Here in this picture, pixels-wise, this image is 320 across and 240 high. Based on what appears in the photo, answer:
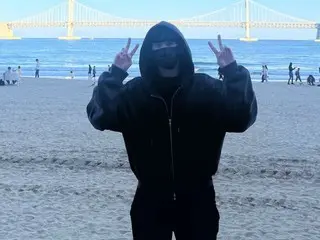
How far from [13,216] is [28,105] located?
462 inches

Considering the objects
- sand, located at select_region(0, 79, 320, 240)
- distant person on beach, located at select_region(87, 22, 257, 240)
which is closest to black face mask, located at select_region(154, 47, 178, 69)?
distant person on beach, located at select_region(87, 22, 257, 240)

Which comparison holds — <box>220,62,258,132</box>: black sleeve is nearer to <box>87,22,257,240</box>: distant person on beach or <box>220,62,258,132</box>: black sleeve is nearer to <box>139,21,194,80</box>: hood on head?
<box>87,22,257,240</box>: distant person on beach

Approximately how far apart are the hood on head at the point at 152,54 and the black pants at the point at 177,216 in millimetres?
452

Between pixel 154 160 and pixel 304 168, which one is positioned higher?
pixel 154 160

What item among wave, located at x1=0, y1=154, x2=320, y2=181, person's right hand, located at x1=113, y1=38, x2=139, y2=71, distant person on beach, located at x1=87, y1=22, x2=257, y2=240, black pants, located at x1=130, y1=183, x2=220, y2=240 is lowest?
wave, located at x1=0, y1=154, x2=320, y2=181

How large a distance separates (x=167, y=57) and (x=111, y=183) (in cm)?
461

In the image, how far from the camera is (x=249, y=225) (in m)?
5.15

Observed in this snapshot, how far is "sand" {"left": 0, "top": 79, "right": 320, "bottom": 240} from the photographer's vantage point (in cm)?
512

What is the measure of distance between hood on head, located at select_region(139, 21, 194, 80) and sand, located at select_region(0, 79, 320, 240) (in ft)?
8.85

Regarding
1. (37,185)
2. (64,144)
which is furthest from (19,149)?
(37,185)

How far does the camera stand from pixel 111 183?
6.78 metres

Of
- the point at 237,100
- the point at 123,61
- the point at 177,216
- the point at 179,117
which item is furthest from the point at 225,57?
the point at 177,216

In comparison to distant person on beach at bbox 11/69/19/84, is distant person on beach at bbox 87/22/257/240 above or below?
above

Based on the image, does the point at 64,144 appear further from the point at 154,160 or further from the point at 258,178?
the point at 154,160
